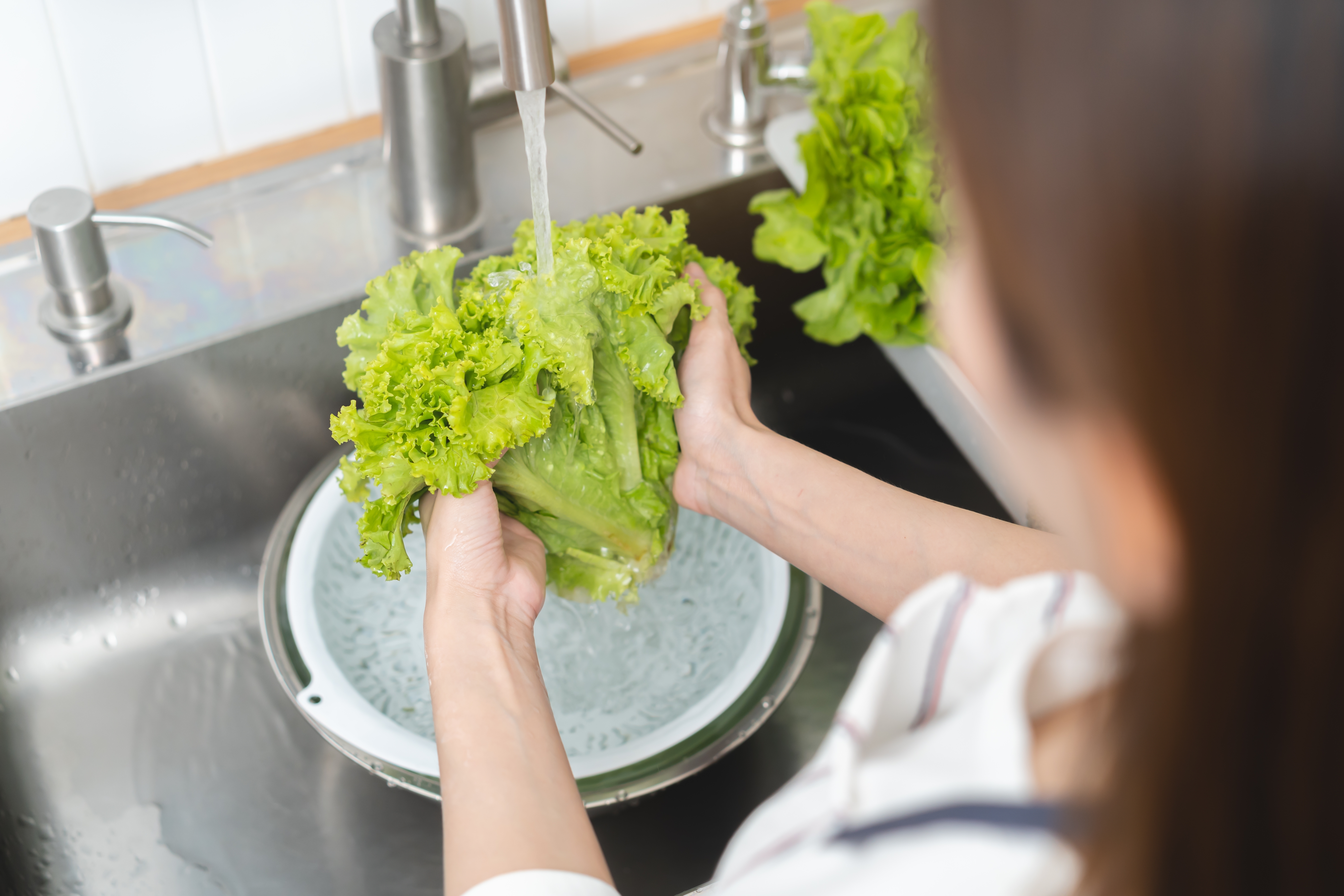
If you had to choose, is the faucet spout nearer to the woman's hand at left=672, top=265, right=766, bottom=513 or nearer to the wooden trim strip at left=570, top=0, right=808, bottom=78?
the woman's hand at left=672, top=265, right=766, bottom=513

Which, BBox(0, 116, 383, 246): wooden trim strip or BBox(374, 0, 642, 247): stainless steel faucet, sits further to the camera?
BBox(0, 116, 383, 246): wooden trim strip

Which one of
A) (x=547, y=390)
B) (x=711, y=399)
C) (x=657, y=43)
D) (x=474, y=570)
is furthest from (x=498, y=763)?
(x=657, y=43)

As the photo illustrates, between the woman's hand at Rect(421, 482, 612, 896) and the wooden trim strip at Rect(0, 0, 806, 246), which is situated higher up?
the wooden trim strip at Rect(0, 0, 806, 246)

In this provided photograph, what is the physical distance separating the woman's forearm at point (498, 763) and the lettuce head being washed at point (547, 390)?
5.4 inches

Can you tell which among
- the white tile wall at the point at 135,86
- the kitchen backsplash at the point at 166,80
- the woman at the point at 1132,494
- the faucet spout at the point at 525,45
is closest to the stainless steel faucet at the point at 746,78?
the kitchen backsplash at the point at 166,80

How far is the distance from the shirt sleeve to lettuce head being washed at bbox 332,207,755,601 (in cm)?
34

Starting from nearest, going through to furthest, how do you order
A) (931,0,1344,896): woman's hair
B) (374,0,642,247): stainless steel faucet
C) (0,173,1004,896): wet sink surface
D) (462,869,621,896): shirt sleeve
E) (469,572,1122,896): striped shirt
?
(931,0,1344,896): woman's hair < (469,572,1122,896): striped shirt < (462,869,621,896): shirt sleeve < (0,173,1004,896): wet sink surface < (374,0,642,247): stainless steel faucet

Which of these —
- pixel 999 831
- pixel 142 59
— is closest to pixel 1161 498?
pixel 999 831

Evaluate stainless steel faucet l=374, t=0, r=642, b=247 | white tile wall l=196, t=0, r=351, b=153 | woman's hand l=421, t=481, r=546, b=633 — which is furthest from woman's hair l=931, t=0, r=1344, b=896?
white tile wall l=196, t=0, r=351, b=153

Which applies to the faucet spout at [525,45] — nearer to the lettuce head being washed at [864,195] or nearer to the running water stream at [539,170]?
the running water stream at [539,170]

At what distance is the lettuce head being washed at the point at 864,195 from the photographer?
121 centimetres

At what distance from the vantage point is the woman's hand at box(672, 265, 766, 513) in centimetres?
110

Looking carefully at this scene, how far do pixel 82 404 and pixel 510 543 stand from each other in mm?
518

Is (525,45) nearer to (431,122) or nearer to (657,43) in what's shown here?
(431,122)
